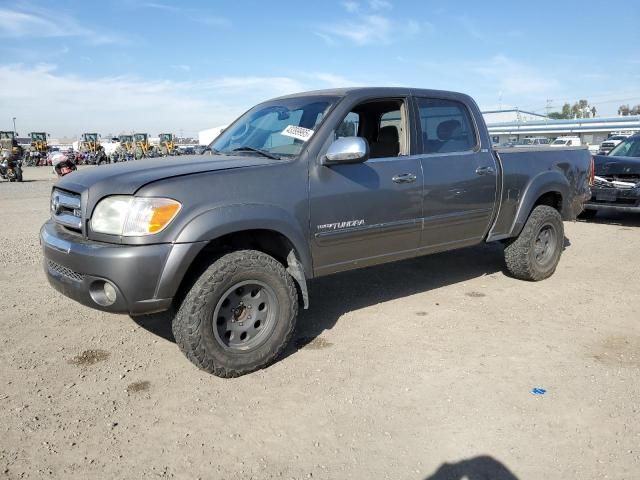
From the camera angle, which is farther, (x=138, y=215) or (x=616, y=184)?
(x=616, y=184)

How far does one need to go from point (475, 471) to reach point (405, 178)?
2335 millimetres

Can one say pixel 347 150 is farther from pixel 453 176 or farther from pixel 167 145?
pixel 167 145

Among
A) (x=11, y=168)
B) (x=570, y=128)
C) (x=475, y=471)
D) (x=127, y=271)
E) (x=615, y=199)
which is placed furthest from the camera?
(x=570, y=128)

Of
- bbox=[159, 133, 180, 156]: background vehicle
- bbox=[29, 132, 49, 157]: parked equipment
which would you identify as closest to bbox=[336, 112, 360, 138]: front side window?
bbox=[159, 133, 180, 156]: background vehicle

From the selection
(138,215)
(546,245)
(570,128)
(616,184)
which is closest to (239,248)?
(138,215)

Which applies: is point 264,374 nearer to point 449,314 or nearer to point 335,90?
point 449,314

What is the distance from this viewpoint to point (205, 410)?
3.05 meters

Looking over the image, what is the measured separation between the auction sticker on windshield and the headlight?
1.15 m

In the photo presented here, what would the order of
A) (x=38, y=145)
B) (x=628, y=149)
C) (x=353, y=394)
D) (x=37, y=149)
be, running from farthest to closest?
(x=38, y=145), (x=37, y=149), (x=628, y=149), (x=353, y=394)

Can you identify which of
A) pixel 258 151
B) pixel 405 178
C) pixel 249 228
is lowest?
pixel 249 228

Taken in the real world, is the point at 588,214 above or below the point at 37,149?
below

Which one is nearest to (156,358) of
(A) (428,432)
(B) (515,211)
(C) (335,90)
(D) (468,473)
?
Answer: (A) (428,432)

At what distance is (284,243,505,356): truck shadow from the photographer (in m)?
4.53

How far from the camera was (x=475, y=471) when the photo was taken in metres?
2.49
